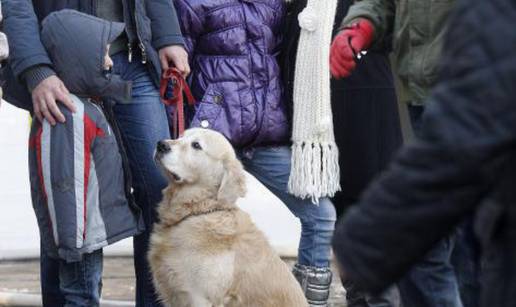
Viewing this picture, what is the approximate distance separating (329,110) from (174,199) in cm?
86

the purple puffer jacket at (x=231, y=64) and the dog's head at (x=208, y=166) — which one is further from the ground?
the purple puffer jacket at (x=231, y=64)

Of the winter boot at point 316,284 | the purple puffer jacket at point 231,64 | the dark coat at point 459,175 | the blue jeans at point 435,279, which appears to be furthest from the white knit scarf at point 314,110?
the dark coat at point 459,175

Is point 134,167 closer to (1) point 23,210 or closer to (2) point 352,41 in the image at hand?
(2) point 352,41

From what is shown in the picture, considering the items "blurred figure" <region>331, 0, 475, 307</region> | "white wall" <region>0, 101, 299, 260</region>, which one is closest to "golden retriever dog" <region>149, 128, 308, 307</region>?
"blurred figure" <region>331, 0, 475, 307</region>

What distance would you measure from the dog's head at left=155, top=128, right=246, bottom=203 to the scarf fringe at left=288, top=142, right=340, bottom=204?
39 cm

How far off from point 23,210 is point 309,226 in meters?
3.53

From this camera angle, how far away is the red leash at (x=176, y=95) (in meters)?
4.84

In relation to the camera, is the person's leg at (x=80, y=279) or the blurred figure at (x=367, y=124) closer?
the person's leg at (x=80, y=279)

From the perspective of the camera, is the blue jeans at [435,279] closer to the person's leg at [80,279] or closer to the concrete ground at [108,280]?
the person's leg at [80,279]

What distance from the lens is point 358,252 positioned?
1.70 meters

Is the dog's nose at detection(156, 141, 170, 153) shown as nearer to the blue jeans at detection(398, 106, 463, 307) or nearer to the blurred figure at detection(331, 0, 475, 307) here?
the blurred figure at detection(331, 0, 475, 307)

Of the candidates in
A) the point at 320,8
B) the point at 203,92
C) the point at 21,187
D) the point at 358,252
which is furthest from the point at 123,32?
the point at 21,187

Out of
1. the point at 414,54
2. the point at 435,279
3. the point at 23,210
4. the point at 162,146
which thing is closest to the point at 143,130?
the point at 162,146

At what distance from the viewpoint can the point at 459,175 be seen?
157 centimetres
